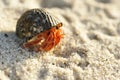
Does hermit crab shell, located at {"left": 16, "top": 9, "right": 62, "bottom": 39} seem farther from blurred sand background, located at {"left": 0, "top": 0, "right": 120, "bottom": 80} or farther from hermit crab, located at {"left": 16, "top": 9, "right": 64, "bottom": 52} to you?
blurred sand background, located at {"left": 0, "top": 0, "right": 120, "bottom": 80}

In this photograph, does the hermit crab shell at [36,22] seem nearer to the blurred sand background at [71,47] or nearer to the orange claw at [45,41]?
the orange claw at [45,41]

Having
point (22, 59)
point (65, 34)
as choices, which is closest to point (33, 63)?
point (22, 59)

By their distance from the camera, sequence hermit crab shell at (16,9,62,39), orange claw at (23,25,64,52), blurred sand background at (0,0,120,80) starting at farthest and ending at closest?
orange claw at (23,25,64,52) < hermit crab shell at (16,9,62,39) < blurred sand background at (0,0,120,80)

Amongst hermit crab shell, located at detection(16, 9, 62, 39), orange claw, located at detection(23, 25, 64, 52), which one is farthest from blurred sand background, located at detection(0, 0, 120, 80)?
hermit crab shell, located at detection(16, 9, 62, 39)

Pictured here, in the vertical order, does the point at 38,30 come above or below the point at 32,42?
above

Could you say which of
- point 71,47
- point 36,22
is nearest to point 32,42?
point 36,22

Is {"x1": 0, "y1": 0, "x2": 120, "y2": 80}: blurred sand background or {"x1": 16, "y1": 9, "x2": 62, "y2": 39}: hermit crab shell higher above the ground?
{"x1": 16, "y1": 9, "x2": 62, "y2": 39}: hermit crab shell

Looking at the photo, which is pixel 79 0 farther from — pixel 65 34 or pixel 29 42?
pixel 29 42

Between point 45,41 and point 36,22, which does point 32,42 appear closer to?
point 45,41
